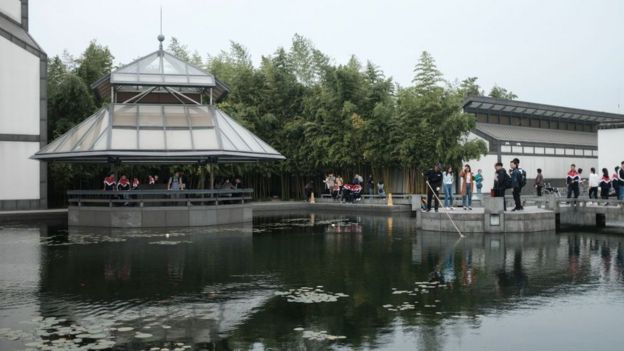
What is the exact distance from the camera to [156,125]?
2436 cm

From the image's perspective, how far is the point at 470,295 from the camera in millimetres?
9461

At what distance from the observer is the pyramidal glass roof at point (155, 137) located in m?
22.9

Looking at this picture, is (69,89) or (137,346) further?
(69,89)

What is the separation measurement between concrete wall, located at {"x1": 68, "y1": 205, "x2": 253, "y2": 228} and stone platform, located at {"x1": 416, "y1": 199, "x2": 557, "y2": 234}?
822 centimetres

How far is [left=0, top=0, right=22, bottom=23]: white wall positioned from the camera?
31.6 meters

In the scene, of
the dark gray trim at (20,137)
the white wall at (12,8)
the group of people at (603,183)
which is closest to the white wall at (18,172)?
the dark gray trim at (20,137)

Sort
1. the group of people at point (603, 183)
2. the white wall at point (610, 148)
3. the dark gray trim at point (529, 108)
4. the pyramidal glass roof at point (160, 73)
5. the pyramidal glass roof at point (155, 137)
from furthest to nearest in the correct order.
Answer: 1. the dark gray trim at point (529, 108)
2. the white wall at point (610, 148)
3. the pyramidal glass roof at point (160, 73)
4. the pyramidal glass roof at point (155, 137)
5. the group of people at point (603, 183)

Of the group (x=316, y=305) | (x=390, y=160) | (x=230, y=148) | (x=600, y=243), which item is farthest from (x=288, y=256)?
(x=390, y=160)

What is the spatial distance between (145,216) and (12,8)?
17079 millimetres

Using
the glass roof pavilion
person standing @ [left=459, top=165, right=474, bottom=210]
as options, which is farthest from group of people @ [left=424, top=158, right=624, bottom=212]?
the glass roof pavilion

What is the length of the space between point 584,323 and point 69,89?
1280 inches

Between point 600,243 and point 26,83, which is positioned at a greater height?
point 26,83

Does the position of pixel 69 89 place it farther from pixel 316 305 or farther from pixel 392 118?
pixel 316 305

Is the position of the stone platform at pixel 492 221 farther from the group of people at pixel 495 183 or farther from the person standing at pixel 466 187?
the person standing at pixel 466 187
